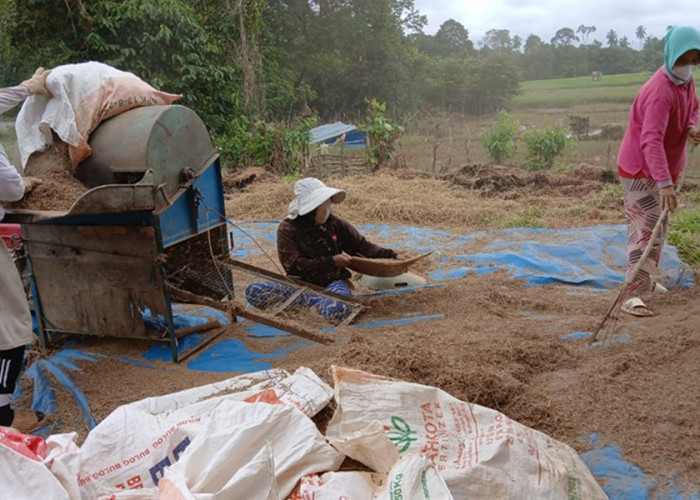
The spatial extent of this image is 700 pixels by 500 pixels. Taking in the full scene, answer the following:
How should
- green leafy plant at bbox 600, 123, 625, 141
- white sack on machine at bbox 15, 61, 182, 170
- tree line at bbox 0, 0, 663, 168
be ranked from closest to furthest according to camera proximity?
white sack on machine at bbox 15, 61, 182, 170 → tree line at bbox 0, 0, 663, 168 → green leafy plant at bbox 600, 123, 625, 141

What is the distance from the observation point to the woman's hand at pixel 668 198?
3.71 metres

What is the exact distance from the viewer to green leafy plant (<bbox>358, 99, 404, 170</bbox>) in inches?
472

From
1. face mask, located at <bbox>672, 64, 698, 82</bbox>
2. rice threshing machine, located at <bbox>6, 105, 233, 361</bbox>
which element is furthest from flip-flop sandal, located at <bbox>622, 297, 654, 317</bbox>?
rice threshing machine, located at <bbox>6, 105, 233, 361</bbox>

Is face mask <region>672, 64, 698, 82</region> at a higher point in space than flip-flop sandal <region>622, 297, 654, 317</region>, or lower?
higher

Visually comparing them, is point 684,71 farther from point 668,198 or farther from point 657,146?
Result: point 668,198

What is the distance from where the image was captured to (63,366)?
3.90 meters

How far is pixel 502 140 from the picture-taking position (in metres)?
13.6

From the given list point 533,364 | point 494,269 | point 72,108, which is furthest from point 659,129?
point 72,108

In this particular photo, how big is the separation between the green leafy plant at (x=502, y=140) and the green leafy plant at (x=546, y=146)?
0.78m

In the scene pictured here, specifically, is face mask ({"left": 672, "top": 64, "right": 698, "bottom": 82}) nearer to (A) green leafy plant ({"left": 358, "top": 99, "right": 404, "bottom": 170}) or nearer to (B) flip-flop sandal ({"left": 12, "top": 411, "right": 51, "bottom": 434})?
(B) flip-flop sandal ({"left": 12, "top": 411, "right": 51, "bottom": 434})

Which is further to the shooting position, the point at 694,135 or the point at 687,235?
the point at 687,235

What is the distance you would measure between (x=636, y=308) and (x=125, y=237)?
3.33m

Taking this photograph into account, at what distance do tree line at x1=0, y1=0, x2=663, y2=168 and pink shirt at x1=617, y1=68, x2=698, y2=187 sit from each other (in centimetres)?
930

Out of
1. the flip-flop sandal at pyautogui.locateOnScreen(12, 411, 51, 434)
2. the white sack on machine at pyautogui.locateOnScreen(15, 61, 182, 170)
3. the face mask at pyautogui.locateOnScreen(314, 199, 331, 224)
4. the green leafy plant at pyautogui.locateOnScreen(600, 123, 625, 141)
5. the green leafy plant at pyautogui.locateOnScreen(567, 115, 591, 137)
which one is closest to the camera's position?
the flip-flop sandal at pyautogui.locateOnScreen(12, 411, 51, 434)
